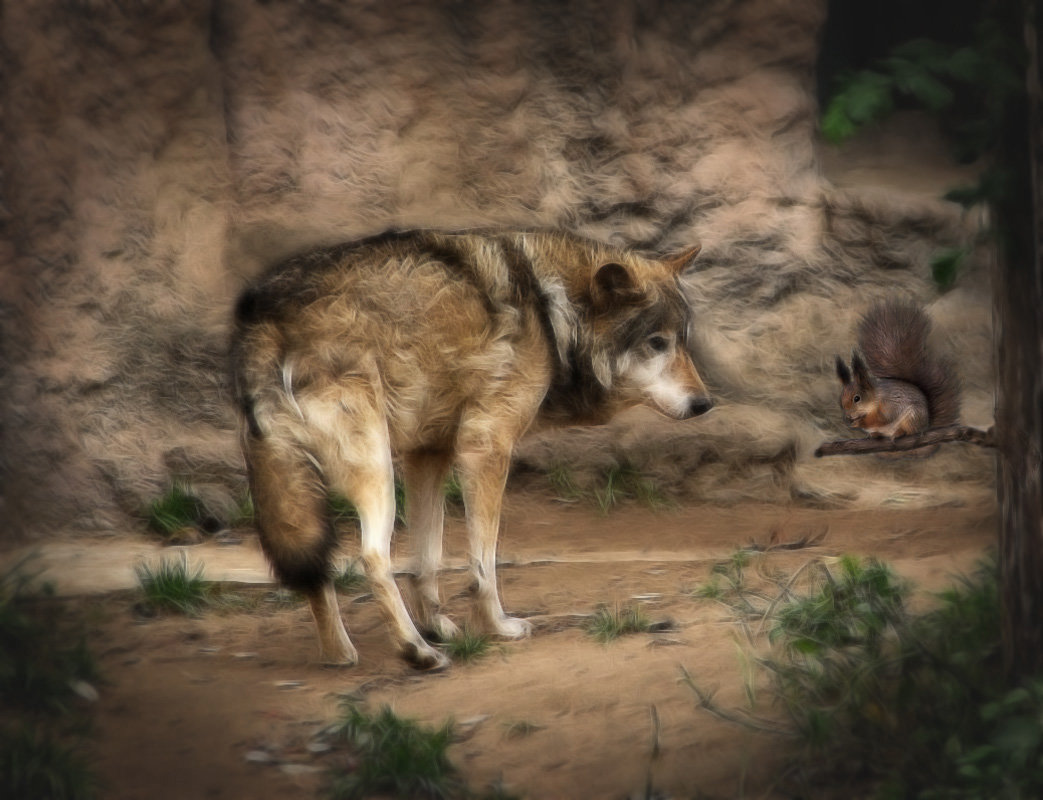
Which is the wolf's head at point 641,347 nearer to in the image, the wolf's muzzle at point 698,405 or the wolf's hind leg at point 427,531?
the wolf's muzzle at point 698,405

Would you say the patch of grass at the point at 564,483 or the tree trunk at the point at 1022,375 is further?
the patch of grass at the point at 564,483

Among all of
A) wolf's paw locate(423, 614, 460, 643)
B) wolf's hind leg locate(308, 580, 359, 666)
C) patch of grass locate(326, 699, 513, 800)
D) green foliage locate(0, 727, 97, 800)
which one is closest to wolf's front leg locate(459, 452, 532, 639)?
wolf's paw locate(423, 614, 460, 643)

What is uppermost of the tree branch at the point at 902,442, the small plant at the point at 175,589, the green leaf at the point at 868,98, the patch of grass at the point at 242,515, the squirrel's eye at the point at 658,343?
the green leaf at the point at 868,98

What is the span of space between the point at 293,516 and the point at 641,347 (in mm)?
1766

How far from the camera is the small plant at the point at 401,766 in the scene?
4270 mm

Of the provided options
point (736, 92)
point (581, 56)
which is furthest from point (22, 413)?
point (736, 92)

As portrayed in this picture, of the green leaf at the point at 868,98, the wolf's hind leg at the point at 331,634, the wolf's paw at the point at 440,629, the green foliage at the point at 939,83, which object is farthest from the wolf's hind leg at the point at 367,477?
the green leaf at the point at 868,98

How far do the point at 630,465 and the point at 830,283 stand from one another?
5.82ft

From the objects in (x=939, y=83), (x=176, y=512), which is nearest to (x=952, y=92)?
(x=939, y=83)

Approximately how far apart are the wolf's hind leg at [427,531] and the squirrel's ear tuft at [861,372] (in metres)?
2.31

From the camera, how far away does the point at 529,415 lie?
5.78 meters

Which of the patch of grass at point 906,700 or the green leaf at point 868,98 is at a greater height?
the green leaf at point 868,98

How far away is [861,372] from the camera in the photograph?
693 cm

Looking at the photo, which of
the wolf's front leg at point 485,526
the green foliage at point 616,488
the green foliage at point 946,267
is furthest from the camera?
the green foliage at point 616,488
